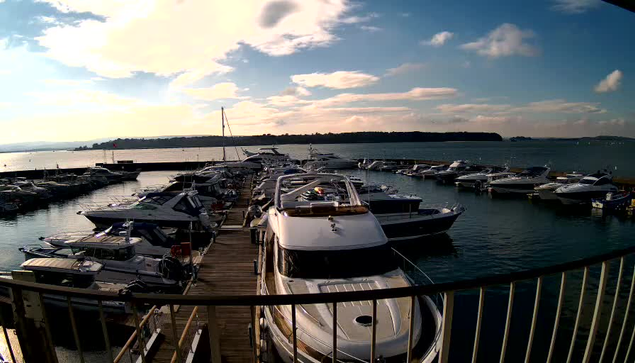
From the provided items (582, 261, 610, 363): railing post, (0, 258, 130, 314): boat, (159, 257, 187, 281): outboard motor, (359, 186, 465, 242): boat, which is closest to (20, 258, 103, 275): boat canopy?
(0, 258, 130, 314): boat

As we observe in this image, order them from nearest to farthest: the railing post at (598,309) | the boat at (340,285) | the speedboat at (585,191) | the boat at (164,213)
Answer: the railing post at (598,309) → the boat at (340,285) → the boat at (164,213) → the speedboat at (585,191)

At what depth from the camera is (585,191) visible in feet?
105

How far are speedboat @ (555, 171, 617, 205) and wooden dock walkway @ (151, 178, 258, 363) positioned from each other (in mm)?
30058

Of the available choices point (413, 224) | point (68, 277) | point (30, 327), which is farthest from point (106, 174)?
point (30, 327)

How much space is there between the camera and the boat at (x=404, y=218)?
2111cm

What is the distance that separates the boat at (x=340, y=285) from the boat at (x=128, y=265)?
19.7 ft

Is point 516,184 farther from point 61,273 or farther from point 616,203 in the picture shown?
point 61,273

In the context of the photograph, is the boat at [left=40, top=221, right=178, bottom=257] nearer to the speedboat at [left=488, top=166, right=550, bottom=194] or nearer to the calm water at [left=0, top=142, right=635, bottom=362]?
the calm water at [left=0, top=142, right=635, bottom=362]

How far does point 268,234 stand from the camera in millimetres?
12328

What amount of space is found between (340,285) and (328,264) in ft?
1.89

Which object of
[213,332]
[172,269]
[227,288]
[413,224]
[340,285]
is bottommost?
[172,269]

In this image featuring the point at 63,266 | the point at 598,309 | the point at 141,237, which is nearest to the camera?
the point at 598,309

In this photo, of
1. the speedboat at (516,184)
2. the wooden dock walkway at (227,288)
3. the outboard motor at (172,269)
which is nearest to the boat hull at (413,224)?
the wooden dock walkway at (227,288)

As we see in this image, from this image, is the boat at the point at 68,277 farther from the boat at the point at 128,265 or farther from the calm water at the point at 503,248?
the calm water at the point at 503,248
